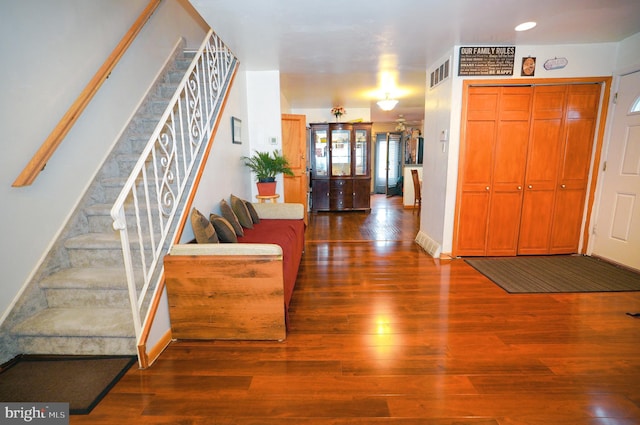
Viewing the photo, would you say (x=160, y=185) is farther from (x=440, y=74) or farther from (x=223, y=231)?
(x=440, y=74)

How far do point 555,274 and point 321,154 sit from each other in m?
5.14

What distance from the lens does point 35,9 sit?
2.07 meters

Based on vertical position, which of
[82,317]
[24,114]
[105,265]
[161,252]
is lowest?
[82,317]

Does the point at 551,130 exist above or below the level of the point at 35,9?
below

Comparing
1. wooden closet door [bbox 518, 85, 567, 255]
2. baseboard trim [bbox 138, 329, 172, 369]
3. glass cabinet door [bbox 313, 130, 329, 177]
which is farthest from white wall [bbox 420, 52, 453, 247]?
baseboard trim [bbox 138, 329, 172, 369]

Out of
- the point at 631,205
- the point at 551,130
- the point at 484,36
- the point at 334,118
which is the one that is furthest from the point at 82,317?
the point at 334,118

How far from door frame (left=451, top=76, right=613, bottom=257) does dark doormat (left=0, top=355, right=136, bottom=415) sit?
12.0 feet

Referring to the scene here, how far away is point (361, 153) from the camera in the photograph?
7098 mm

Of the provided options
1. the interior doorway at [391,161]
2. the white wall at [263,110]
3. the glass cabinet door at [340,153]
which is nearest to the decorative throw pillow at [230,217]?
the white wall at [263,110]

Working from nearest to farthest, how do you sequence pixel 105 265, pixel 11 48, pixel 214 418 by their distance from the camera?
pixel 214 418 → pixel 11 48 → pixel 105 265

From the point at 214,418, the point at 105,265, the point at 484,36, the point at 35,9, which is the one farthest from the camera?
the point at 484,36

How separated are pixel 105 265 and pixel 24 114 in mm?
1168

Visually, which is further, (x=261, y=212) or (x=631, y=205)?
(x=261, y=212)

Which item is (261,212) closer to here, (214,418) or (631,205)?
(214,418)
